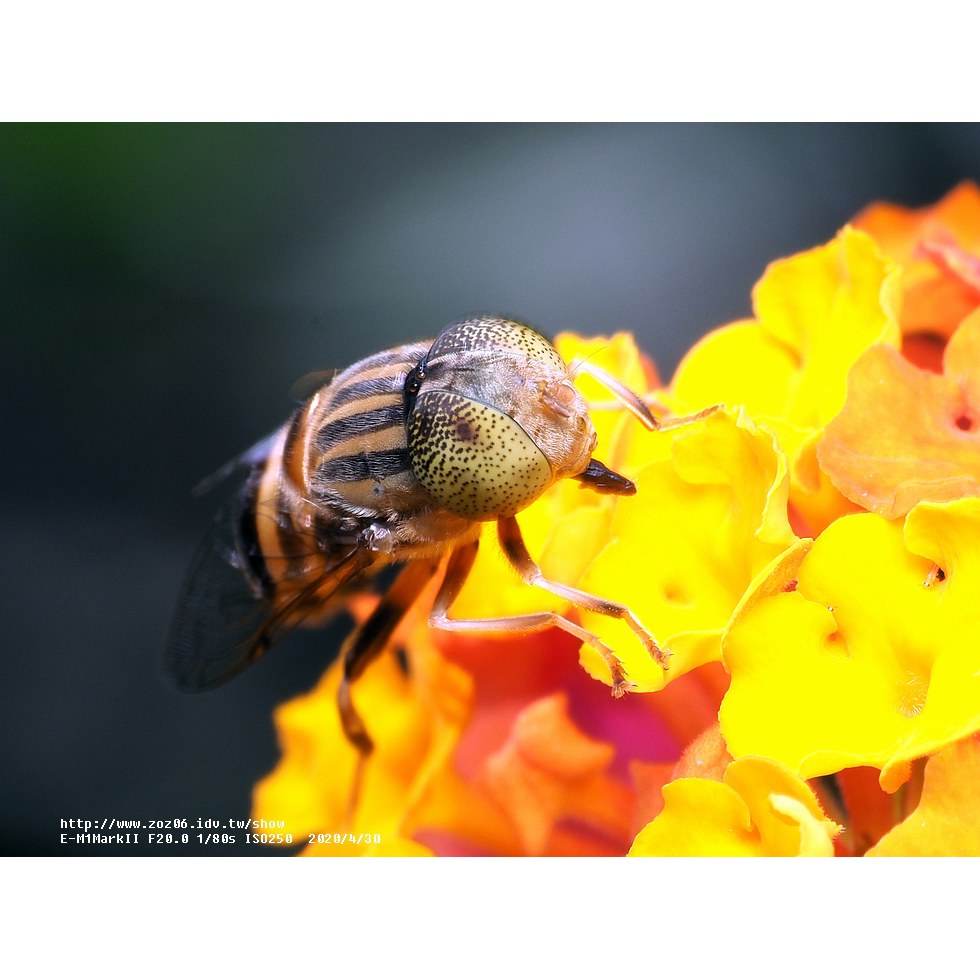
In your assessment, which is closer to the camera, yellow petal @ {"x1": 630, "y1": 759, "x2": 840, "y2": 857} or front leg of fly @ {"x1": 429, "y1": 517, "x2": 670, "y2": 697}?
yellow petal @ {"x1": 630, "y1": 759, "x2": 840, "y2": 857}

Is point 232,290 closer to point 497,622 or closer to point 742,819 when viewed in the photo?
point 497,622

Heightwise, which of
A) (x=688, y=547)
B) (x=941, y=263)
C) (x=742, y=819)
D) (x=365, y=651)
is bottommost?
(x=365, y=651)

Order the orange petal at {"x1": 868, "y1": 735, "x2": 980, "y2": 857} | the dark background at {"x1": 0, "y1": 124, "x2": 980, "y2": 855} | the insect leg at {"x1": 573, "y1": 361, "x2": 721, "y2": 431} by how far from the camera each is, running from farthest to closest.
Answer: the dark background at {"x1": 0, "y1": 124, "x2": 980, "y2": 855}, the insect leg at {"x1": 573, "y1": 361, "x2": 721, "y2": 431}, the orange petal at {"x1": 868, "y1": 735, "x2": 980, "y2": 857}

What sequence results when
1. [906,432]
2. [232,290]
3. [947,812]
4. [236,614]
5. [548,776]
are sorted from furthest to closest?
[232,290] < [236,614] < [548,776] < [906,432] < [947,812]

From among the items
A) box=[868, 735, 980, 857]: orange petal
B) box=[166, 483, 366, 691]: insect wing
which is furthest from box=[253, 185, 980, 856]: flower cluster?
box=[166, 483, 366, 691]: insect wing

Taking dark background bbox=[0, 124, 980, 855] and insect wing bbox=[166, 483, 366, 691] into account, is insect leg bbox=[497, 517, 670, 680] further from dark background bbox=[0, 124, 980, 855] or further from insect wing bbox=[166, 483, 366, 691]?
dark background bbox=[0, 124, 980, 855]

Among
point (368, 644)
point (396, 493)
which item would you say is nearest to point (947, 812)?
point (396, 493)

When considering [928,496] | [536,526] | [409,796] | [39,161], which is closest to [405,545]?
[536,526]
